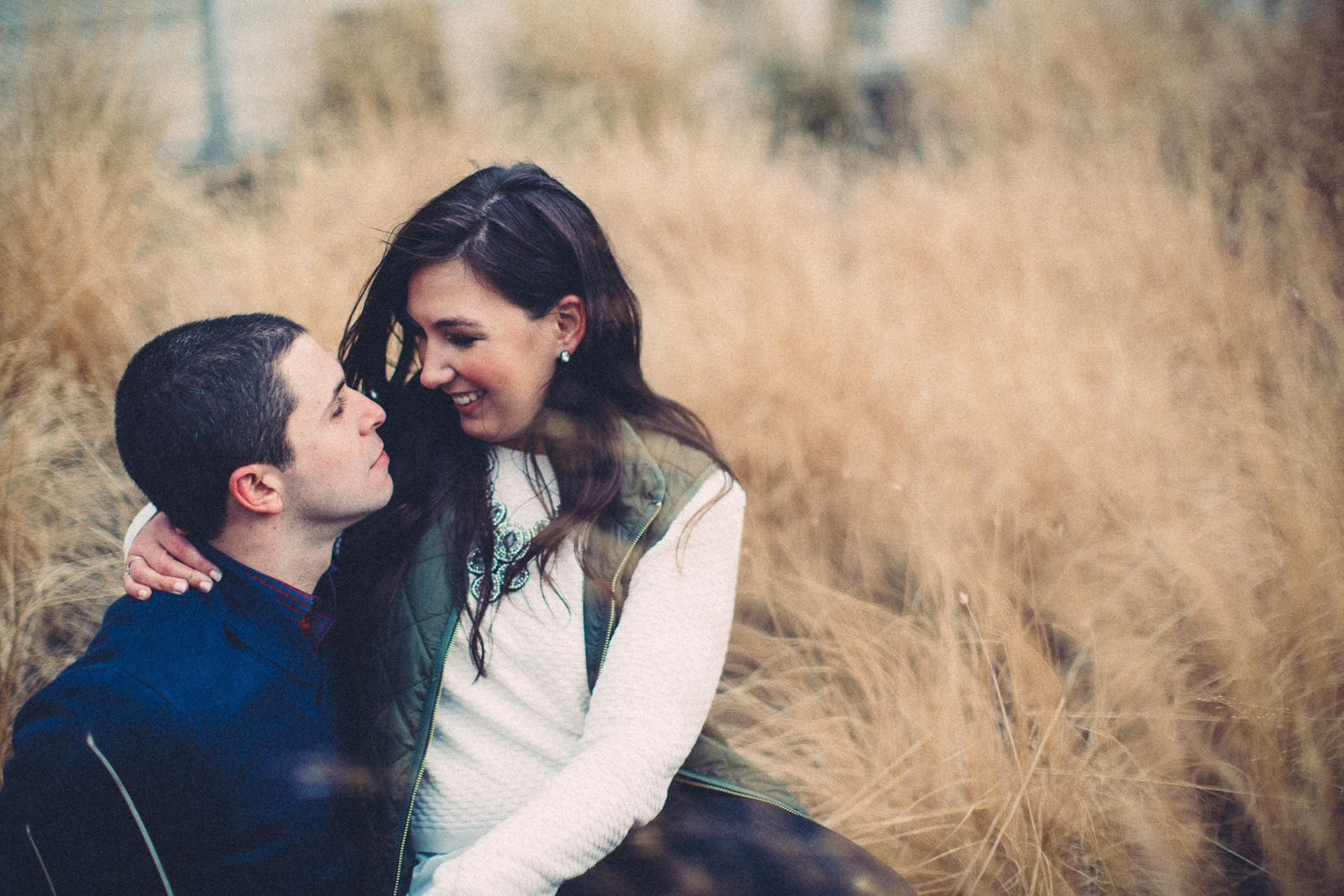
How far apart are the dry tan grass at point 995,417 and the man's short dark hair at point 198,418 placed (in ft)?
3.75

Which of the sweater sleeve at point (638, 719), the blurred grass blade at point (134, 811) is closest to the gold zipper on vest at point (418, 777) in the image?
the sweater sleeve at point (638, 719)

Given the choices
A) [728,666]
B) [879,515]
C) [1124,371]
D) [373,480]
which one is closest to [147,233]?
[373,480]

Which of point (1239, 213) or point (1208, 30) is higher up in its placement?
point (1208, 30)

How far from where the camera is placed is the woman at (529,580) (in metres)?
1.33

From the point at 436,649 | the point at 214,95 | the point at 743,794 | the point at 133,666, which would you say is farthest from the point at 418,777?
the point at 214,95

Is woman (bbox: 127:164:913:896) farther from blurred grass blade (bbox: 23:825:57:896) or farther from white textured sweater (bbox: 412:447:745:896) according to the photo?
blurred grass blade (bbox: 23:825:57:896)

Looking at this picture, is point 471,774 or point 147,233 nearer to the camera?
point 471,774

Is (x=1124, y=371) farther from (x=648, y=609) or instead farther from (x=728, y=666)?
(x=648, y=609)

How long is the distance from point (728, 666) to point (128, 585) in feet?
5.63

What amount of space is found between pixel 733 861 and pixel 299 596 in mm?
878

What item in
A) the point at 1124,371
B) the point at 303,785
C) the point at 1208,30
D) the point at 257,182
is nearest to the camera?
the point at 303,785

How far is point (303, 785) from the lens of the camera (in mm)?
1239

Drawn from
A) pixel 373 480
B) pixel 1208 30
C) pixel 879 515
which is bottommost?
pixel 879 515

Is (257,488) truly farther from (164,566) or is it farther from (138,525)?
(138,525)
